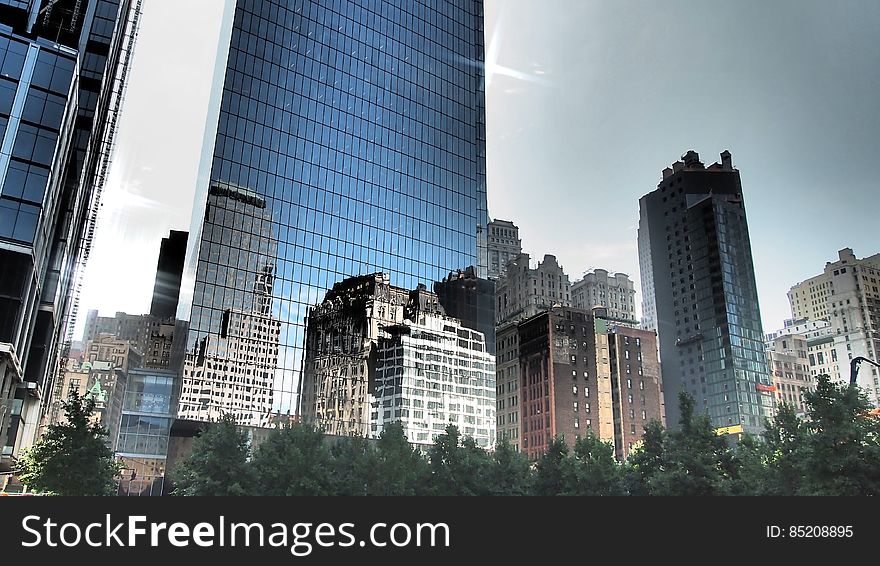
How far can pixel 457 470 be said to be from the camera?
1594 inches

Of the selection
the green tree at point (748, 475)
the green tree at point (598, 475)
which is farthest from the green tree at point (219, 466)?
the green tree at point (748, 475)

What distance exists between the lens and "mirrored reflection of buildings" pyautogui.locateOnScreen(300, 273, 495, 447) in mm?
67312

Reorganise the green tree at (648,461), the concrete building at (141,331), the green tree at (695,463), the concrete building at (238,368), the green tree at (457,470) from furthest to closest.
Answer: the concrete building at (141,331), the concrete building at (238,368), the green tree at (457,470), the green tree at (648,461), the green tree at (695,463)

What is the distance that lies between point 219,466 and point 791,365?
118486 millimetres

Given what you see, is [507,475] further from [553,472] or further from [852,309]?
[852,309]

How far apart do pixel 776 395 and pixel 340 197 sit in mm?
90095

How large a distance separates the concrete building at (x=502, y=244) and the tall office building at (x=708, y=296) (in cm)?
3443

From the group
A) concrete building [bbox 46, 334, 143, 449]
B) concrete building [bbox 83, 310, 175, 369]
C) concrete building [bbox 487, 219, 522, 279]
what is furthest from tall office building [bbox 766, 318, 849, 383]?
concrete building [bbox 83, 310, 175, 369]

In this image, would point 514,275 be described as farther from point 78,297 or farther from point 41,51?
point 41,51

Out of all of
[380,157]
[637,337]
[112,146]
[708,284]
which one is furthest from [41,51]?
[708,284]

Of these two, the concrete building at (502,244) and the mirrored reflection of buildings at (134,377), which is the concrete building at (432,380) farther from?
the concrete building at (502,244)

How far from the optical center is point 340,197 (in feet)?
A: 235

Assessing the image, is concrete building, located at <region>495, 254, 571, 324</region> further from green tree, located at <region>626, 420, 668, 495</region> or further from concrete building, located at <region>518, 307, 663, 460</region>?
green tree, located at <region>626, 420, 668, 495</region>

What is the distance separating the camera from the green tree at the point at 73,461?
38.4 m
